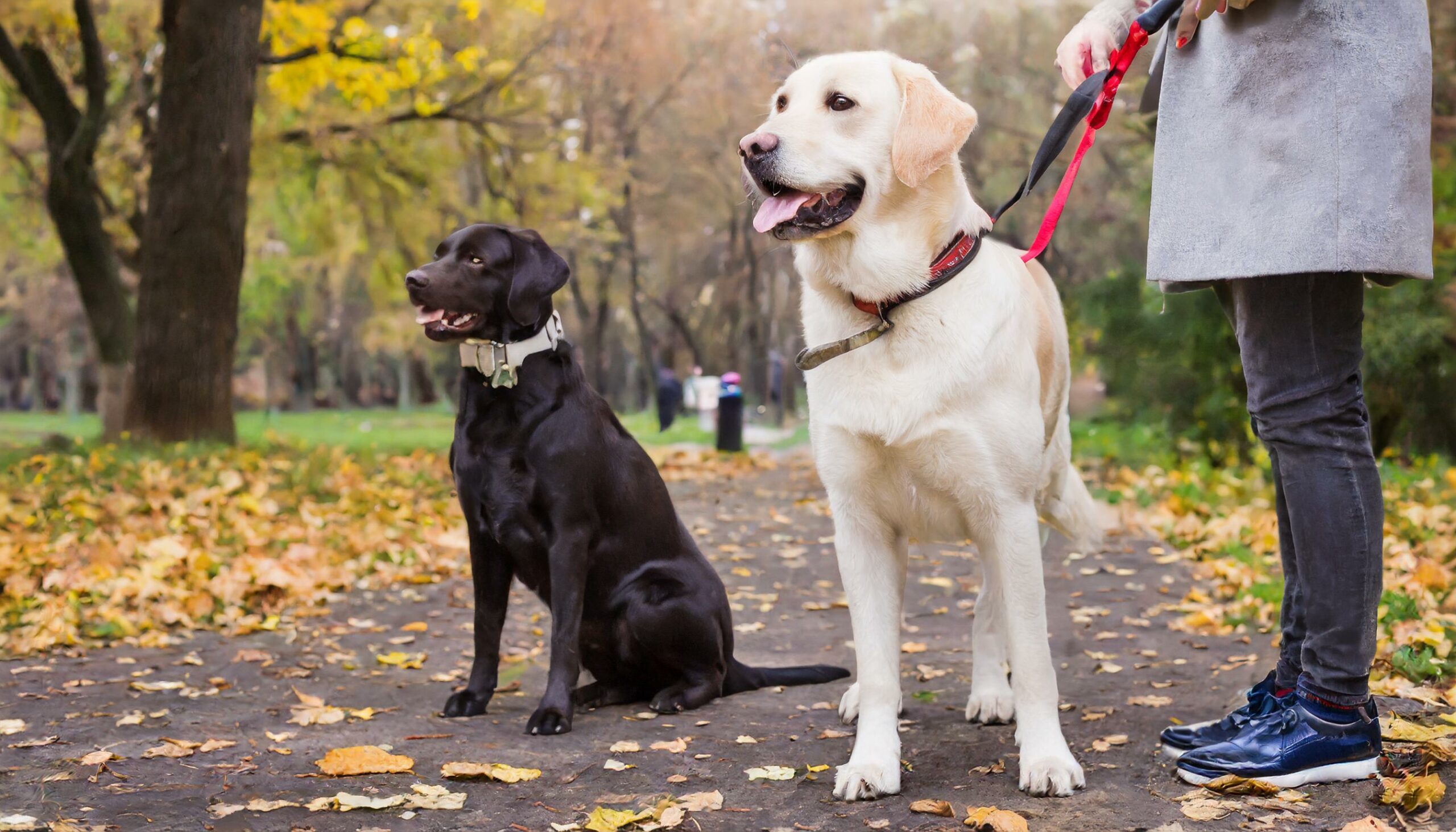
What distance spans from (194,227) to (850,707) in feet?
30.3

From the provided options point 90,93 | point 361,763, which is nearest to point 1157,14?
point 361,763

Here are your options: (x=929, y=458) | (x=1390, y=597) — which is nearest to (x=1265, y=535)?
(x=1390, y=597)

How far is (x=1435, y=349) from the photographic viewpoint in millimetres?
9469

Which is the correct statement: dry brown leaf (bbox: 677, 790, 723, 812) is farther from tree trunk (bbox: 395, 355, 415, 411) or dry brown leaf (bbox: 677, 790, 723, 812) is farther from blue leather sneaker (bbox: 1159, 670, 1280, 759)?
tree trunk (bbox: 395, 355, 415, 411)

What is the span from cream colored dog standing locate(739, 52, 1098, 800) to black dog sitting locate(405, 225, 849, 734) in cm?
95

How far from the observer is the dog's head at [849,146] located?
9.83 ft

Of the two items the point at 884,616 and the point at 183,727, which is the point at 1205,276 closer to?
the point at 884,616

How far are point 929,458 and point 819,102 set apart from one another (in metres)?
0.95

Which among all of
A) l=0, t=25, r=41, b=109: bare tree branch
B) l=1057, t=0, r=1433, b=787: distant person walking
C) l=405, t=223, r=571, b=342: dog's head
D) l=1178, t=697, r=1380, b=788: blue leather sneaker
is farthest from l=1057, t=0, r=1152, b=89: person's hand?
l=0, t=25, r=41, b=109: bare tree branch

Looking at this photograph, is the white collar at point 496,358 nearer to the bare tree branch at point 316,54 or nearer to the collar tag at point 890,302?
the collar tag at point 890,302

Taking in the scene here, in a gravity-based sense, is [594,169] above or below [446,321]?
above

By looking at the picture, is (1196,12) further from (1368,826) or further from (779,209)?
(1368,826)

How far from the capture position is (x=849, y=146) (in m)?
3.04

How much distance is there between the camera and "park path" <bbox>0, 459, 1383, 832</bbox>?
2846mm
